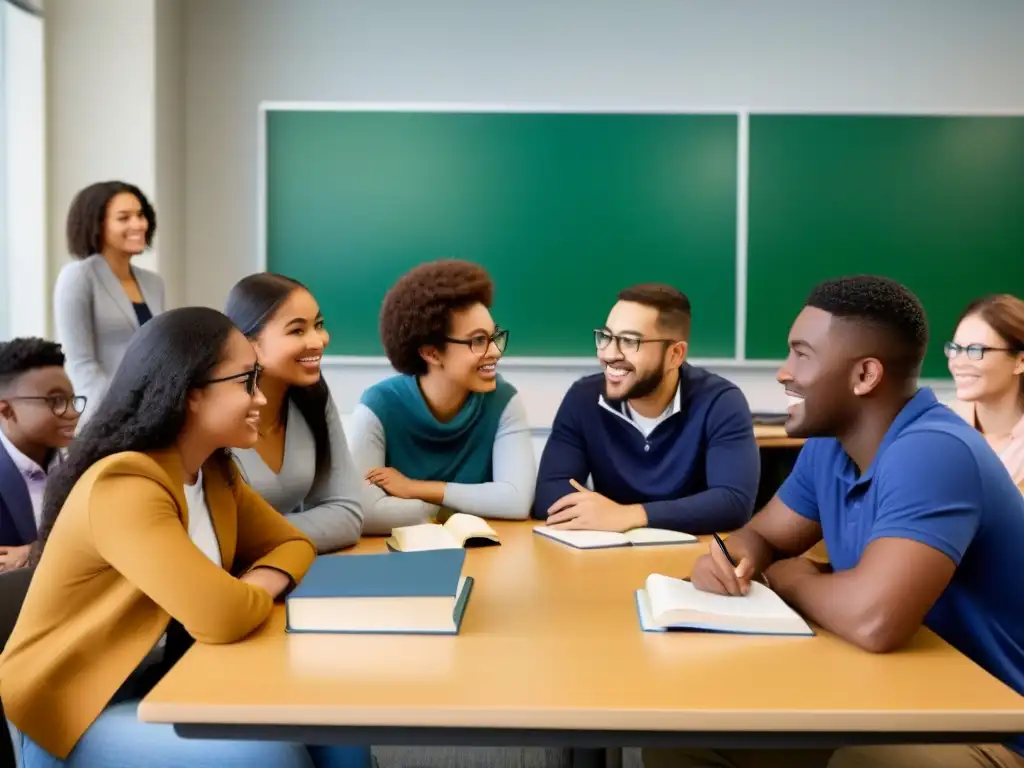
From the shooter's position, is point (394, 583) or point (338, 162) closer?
point (394, 583)

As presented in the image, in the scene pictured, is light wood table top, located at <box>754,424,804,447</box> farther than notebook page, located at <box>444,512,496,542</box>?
Yes

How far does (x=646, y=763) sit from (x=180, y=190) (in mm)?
3858

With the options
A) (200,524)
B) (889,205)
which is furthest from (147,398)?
(889,205)

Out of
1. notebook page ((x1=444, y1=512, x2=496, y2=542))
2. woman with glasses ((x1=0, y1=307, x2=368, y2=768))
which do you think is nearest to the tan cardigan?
woman with glasses ((x1=0, y1=307, x2=368, y2=768))

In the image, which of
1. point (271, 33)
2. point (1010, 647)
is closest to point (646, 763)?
point (1010, 647)

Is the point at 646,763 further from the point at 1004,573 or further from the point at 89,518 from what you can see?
the point at 89,518

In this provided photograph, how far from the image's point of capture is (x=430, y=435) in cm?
241

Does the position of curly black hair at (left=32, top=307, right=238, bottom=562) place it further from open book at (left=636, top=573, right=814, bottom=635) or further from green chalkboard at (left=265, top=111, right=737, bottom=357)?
green chalkboard at (left=265, top=111, right=737, bottom=357)

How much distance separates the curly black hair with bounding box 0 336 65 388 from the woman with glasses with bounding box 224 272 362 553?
0.57m

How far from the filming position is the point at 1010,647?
4.64 feet

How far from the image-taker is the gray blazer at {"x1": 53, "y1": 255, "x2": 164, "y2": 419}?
3.38 metres

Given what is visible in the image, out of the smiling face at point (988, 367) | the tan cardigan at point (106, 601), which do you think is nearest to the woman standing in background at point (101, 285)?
the tan cardigan at point (106, 601)

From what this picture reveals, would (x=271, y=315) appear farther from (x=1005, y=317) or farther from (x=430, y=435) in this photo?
(x=1005, y=317)

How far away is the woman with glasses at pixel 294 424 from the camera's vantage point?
1.97m
